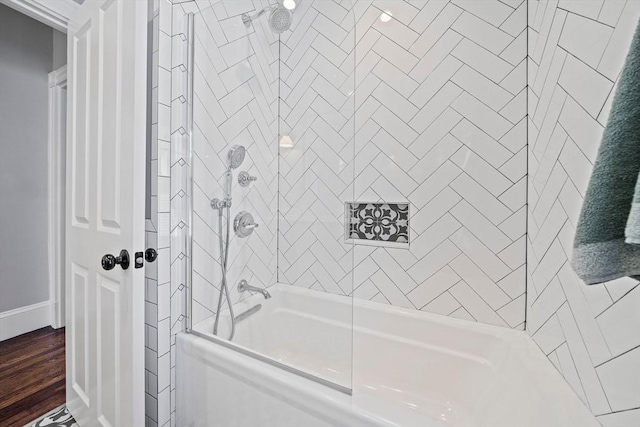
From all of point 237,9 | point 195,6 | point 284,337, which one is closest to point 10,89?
point 195,6

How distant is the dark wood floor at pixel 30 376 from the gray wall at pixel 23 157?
0.37 m

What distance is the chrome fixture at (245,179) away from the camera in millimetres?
1517

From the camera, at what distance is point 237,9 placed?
4.90ft

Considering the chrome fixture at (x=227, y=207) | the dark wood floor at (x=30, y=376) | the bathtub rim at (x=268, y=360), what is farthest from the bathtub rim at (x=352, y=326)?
the dark wood floor at (x=30, y=376)

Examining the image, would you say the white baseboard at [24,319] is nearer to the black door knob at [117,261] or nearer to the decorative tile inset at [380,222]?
the black door knob at [117,261]

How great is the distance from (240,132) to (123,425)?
4.62 ft

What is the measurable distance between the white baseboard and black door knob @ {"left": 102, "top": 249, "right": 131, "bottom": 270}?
2.14 metres

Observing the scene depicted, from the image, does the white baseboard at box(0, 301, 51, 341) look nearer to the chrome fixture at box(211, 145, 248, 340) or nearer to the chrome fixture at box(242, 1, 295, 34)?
the chrome fixture at box(211, 145, 248, 340)

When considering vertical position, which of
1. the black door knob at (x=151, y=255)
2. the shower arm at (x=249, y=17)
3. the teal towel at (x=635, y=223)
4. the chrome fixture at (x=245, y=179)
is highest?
the shower arm at (x=249, y=17)

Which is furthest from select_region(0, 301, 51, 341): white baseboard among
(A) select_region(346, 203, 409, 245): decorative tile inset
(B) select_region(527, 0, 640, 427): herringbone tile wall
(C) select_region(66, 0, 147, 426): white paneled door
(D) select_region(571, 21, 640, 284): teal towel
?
(B) select_region(527, 0, 640, 427): herringbone tile wall

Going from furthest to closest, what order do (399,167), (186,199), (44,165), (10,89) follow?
1. (44,165)
2. (10,89)
3. (399,167)
4. (186,199)

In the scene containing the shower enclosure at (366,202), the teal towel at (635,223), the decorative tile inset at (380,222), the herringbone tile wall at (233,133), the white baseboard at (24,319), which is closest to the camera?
the teal towel at (635,223)

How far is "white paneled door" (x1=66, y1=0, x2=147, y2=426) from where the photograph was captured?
104cm

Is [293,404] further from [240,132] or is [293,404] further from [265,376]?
[240,132]
